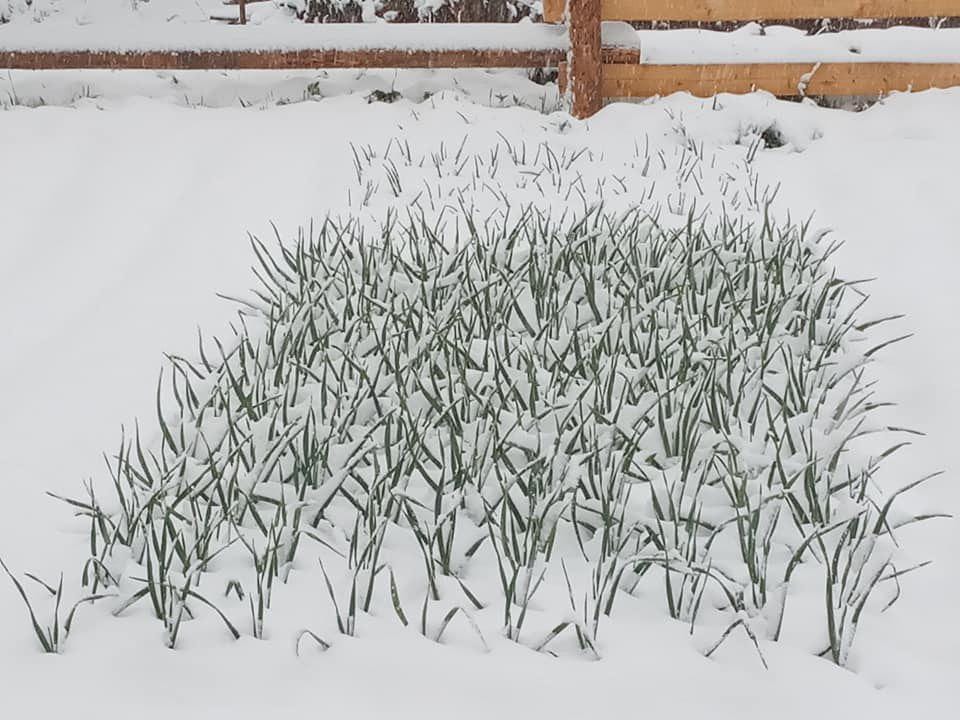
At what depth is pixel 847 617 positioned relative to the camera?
1.91 meters

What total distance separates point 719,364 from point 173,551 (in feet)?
4.84

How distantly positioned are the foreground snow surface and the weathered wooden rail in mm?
222

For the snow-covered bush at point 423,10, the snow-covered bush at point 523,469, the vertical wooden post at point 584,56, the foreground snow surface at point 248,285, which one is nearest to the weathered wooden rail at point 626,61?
the vertical wooden post at point 584,56

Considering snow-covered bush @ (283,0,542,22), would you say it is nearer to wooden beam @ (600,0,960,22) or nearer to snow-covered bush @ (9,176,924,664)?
wooden beam @ (600,0,960,22)

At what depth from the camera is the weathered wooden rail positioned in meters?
5.77

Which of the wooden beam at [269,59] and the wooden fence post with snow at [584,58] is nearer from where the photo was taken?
the wooden fence post with snow at [584,58]

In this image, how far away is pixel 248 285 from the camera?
3.72 metres

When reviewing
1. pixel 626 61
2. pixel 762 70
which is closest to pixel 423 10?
pixel 626 61

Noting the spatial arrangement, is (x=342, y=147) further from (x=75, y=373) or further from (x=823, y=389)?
(x=823, y=389)

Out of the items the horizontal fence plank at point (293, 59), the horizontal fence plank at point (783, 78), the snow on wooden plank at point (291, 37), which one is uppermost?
the snow on wooden plank at point (291, 37)

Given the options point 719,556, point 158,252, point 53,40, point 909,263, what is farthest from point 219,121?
point 719,556

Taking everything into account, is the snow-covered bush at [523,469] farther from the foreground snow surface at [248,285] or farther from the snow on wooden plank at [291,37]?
the snow on wooden plank at [291,37]

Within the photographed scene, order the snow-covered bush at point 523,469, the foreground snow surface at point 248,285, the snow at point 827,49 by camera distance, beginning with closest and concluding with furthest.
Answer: the foreground snow surface at point 248,285, the snow-covered bush at point 523,469, the snow at point 827,49

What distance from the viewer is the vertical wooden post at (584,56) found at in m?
5.63
